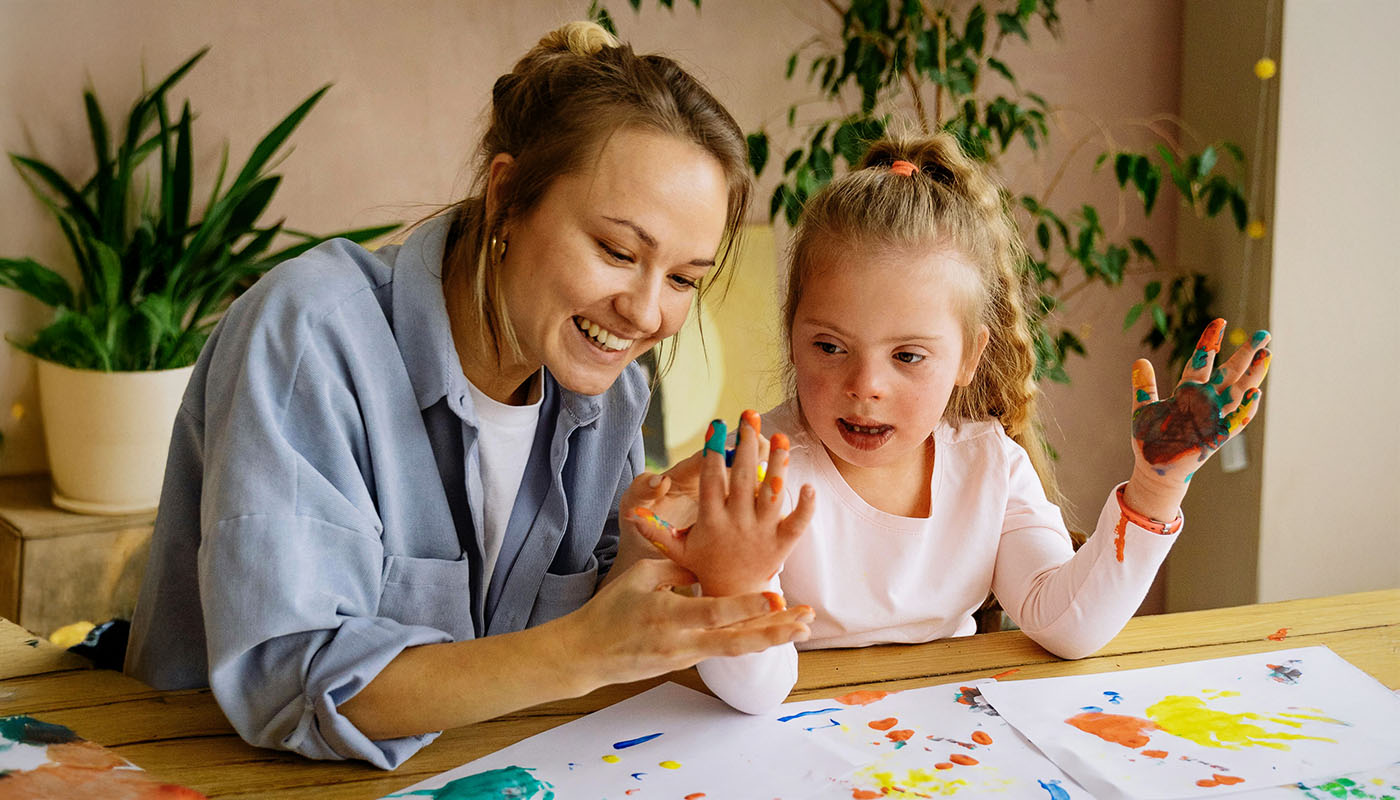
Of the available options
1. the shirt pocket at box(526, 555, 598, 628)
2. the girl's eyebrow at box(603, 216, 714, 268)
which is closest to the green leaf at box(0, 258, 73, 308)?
the shirt pocket at box(526, 555, 598, 628)

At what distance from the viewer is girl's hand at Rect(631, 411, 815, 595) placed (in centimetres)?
96

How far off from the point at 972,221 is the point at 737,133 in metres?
0.32

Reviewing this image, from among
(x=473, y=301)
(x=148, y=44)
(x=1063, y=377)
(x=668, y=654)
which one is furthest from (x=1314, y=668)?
(x=148, y=44)

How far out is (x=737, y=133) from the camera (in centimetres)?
119

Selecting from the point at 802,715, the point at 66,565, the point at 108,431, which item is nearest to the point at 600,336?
the point at 802,715

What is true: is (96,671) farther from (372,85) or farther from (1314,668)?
(372,85)

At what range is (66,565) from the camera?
228 centimetres

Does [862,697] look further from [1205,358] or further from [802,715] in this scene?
[1205,358]

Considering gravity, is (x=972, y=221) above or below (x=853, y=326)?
above

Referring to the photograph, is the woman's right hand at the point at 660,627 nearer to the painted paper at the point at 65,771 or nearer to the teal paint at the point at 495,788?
the teal paint at the point at 495,788

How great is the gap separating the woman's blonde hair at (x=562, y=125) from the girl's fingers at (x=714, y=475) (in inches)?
8.1

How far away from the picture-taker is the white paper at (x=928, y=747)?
0.92 metres

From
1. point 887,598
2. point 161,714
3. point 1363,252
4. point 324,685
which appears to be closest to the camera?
point 324,685

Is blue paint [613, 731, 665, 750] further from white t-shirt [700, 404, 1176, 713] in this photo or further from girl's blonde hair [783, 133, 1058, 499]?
girl's blonde hair [783, 133, 1058, 499]
